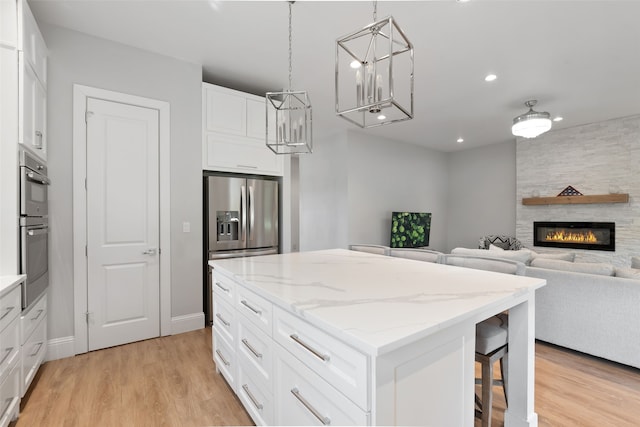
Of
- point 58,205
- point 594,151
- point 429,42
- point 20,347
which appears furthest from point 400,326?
point 594,151

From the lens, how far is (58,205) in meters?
2.55

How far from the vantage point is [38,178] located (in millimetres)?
2199

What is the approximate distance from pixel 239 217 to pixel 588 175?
5.90 meters

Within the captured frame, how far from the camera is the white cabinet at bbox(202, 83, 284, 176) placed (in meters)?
3.29

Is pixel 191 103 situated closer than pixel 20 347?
No

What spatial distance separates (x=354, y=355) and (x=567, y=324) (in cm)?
277

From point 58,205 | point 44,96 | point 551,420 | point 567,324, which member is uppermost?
point 44,96

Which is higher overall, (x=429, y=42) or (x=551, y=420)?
(x=429, y=42)

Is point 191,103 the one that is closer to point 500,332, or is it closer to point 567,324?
point 500,332

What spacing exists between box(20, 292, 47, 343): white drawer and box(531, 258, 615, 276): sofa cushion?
4.12 metres

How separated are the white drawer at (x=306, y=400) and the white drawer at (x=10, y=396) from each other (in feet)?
4.93

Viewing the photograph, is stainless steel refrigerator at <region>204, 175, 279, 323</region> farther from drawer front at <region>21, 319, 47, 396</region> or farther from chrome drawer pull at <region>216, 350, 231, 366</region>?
drawer front at <region>21, 319, 47, 396</region>

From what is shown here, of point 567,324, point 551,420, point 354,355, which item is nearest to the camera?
point 354,355

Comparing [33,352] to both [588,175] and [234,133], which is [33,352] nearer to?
[234,133]
